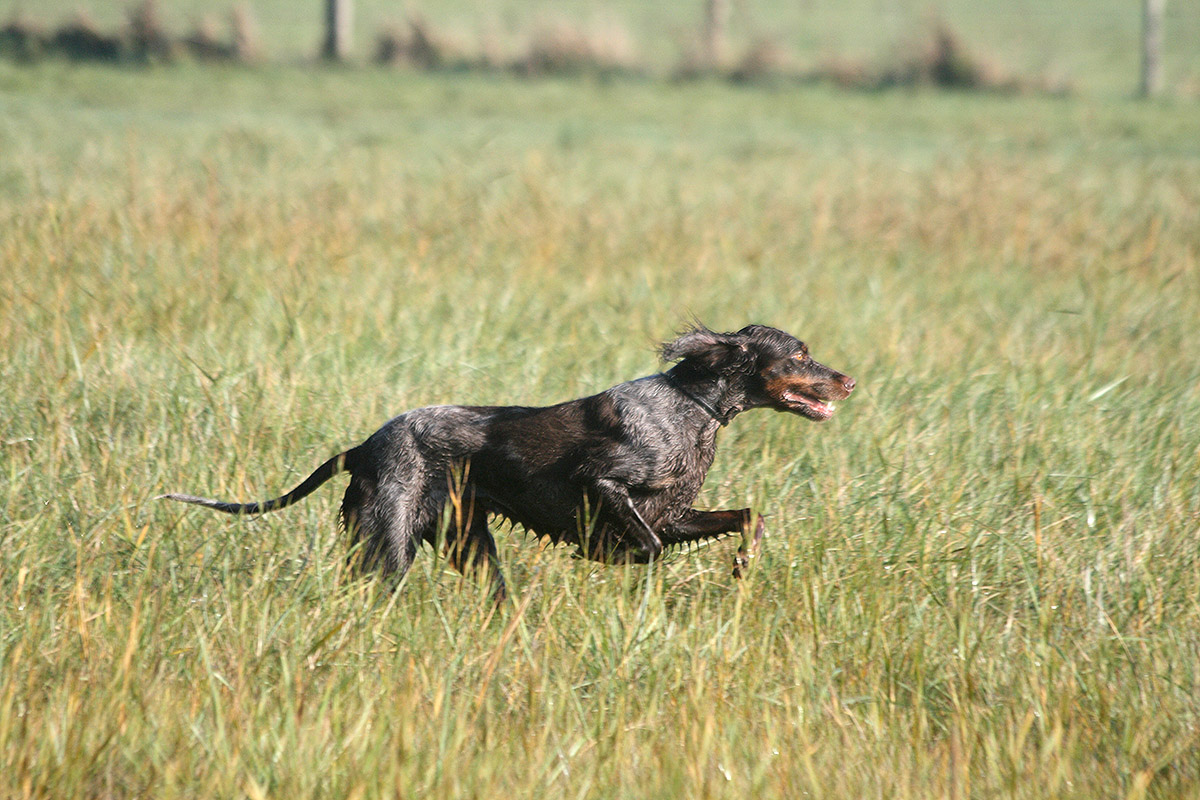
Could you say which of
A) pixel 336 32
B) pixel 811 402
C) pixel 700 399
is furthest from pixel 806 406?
pixel 336 32

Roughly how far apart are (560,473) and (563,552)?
0.39 metres

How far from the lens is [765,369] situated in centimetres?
376

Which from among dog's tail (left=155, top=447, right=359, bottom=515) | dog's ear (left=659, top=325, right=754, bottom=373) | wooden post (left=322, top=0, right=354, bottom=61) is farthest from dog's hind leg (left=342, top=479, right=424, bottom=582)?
wooden post (left=322, top=0, right=354, bottom=61)

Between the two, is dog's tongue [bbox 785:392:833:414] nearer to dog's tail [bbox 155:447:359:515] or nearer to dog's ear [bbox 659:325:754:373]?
dog's ear [bbox 659:325:754:373]

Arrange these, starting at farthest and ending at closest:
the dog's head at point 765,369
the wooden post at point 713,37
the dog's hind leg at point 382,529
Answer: the wooden post at point 713,37
the dog's head at point 765,369
the dog's hind leg at point 382,529

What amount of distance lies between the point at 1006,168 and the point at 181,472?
8.47 m

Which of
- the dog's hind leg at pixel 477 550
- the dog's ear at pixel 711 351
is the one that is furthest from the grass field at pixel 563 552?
the dog's ear at pixel 711 351

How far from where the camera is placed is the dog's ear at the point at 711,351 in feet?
12.0

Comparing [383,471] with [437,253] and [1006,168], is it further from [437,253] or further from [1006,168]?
[1006,168]

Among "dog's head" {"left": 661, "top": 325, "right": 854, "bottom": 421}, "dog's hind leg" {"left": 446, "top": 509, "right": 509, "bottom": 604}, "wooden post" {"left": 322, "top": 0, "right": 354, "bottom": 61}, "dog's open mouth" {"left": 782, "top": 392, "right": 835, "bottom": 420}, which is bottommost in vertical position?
"dog's hind leg" {"left": 446, "top": 509, "right": 509, "bottom": 604}

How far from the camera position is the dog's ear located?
3.67 m

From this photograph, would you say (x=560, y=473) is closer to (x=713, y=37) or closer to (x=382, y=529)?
(x=382, y=529)

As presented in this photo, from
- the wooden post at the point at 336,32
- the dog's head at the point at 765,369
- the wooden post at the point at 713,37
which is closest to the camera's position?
the dog's head at the point at 765,369

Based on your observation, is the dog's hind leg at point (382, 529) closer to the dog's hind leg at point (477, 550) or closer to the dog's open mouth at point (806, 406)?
the dog's hind leg at point (477, 550)
